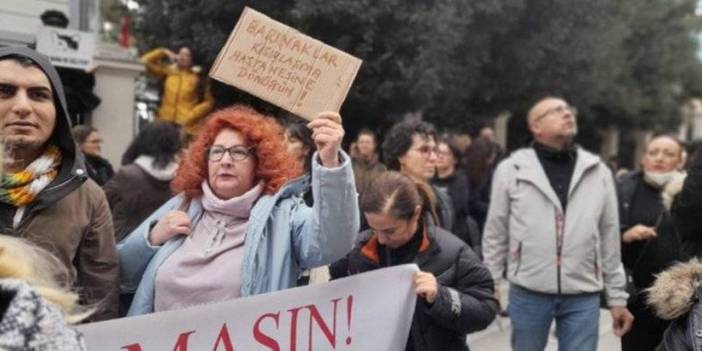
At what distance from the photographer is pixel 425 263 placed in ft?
10.2

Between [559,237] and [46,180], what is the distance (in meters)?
2.85

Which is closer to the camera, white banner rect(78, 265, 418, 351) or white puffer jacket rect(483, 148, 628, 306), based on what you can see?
white banner rect(78, 265, 418, 351)

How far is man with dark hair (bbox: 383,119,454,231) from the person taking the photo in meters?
4.88

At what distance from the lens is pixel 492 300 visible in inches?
121

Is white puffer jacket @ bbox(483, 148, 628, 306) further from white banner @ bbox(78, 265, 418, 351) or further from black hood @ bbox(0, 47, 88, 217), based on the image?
black hood @ bbox(0, 47, 88, 217)

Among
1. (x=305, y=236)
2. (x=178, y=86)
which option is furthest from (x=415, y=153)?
(x=178, y=86)

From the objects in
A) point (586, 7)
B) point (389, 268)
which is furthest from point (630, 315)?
point (586, 7)

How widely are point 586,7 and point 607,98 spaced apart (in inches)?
337

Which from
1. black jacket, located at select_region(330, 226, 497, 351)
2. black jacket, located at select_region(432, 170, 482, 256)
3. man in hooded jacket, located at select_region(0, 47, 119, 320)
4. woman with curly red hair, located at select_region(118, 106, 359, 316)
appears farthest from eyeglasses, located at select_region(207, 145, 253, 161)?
black jacket, located at select_region(432, 170, 482, 256)

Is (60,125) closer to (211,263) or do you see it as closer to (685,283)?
(211,263)

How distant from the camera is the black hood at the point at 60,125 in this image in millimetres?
2426

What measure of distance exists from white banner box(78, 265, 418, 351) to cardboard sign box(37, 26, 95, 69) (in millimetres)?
4887

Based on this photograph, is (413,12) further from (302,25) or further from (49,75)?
(49,75)

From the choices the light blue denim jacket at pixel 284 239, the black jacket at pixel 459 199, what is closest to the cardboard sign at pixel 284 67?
the light blue denim jacket at pixel 284 239
